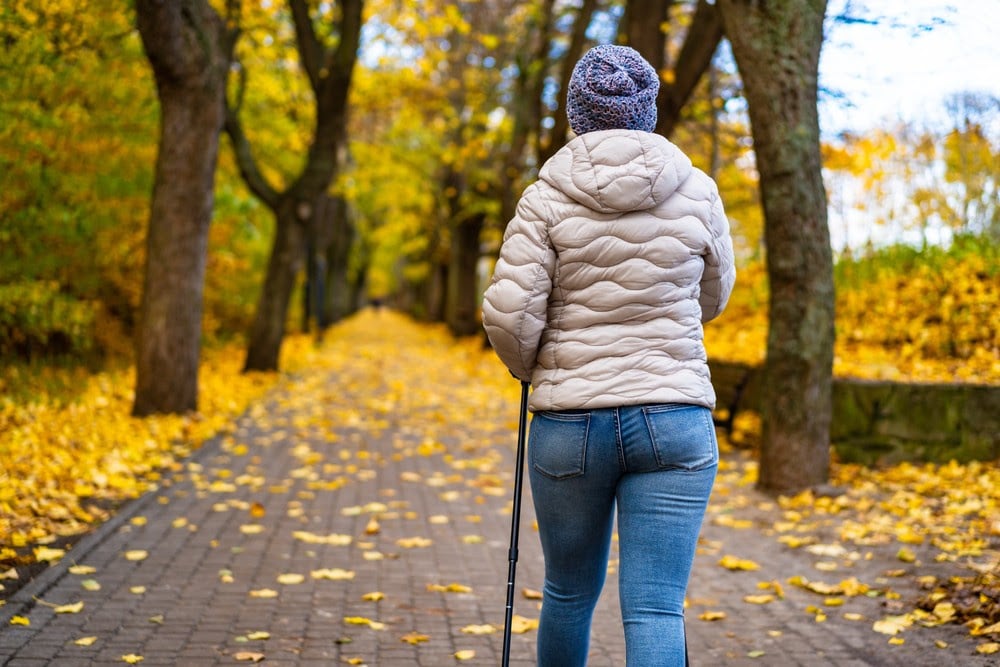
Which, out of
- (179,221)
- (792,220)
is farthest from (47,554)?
(179,221)

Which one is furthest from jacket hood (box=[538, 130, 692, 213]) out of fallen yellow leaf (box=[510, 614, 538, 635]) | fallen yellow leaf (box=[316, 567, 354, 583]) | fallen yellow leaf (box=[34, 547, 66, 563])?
fallen yellow leaf (box=[34, 547, 66, 563])

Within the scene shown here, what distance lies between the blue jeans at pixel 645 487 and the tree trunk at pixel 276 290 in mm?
14891

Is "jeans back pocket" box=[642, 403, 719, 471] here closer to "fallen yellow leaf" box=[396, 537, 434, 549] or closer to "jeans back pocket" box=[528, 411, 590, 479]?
"jeans back pocket" box=[528, 411, 590, 479]

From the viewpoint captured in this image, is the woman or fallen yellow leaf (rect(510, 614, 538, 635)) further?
fallen yellow leaf (rect(510, 614, 538, 635))

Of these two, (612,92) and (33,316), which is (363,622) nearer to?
(612,92)

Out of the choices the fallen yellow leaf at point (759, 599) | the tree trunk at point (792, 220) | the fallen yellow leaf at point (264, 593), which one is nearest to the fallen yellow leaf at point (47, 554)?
the fallen yellow leaf at point (264, 593)

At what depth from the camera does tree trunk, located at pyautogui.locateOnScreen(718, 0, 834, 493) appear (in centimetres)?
829

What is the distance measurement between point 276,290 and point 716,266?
14975 mm

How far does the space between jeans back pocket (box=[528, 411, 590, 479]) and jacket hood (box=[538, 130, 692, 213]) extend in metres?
0.58

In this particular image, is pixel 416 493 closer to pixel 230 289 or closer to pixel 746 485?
pixel 746 485

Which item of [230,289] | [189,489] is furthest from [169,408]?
[230,289]

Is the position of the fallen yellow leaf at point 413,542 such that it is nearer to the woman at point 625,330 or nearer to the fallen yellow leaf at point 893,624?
the fallen yellow leaf at point 893,624

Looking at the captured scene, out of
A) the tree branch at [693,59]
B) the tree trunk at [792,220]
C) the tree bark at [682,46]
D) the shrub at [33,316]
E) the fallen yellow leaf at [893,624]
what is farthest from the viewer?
the tree bark at [682,46]

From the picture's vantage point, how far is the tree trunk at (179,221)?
36.7ft
